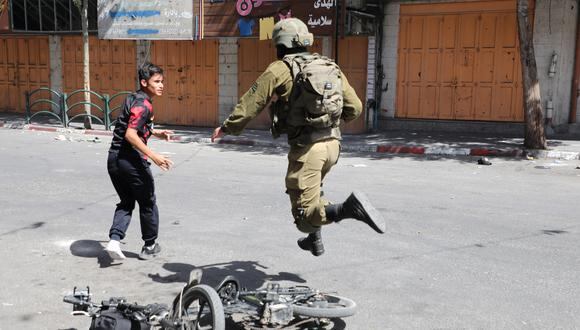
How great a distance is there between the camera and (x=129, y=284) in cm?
486

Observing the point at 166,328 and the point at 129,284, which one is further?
the point at 129,284

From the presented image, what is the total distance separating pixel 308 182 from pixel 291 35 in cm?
101

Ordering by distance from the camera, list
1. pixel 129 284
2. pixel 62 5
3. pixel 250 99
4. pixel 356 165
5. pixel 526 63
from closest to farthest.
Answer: pixel 250 99 → pixel 129 284 → pixel 356 165 → pixel 526 63 → pixel 62 5

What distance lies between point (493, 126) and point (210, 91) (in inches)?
321

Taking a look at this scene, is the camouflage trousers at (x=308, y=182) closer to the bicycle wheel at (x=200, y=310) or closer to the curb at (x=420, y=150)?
the bicycle wheel at (x=200, y=310)

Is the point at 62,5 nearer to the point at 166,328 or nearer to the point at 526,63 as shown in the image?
the point at 526,63

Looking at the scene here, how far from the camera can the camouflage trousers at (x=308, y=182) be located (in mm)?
4176

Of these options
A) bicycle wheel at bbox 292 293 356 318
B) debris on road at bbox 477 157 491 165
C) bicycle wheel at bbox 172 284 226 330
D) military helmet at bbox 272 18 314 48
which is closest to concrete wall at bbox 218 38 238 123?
debris on road at bbox 477 157 491 165

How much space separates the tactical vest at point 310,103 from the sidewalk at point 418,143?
30.9 ft

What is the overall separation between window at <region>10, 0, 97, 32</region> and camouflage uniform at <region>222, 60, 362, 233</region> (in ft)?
57.5

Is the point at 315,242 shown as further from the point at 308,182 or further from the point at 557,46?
A: the point at 557,46

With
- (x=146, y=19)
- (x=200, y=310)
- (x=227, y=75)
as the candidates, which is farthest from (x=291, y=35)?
(x=146, y=19)

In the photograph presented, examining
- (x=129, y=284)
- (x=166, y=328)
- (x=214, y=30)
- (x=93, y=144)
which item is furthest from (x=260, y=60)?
(x=166, y=328)

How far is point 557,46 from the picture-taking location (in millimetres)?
14727
